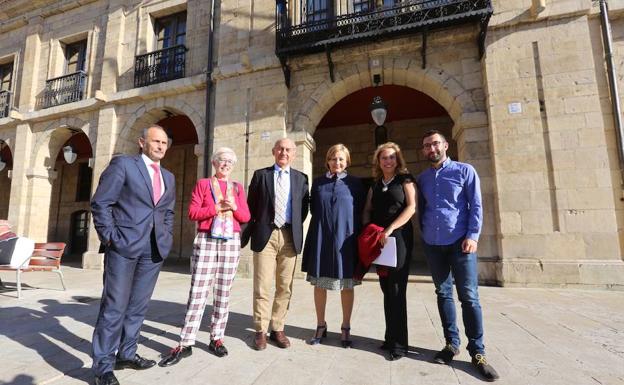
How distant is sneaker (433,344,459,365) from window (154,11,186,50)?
9.63m

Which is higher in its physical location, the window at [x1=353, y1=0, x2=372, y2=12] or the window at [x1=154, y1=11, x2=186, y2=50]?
the window at [x1=154, y1=11, x2=186, y2=50]

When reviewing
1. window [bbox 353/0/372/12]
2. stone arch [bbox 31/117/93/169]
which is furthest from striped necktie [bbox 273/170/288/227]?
stone arch [bbox 31/117/93/169]

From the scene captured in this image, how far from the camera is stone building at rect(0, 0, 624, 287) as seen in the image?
525cm

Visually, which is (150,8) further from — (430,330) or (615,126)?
(615,126)

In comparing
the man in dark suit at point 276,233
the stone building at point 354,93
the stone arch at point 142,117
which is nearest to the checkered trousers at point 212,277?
the man in dark suit at point 276,233

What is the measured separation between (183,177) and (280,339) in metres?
10.2

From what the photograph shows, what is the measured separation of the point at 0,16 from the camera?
11.2m

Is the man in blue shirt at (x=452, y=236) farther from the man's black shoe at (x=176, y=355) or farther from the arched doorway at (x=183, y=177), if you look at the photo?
the arched doorway at (x=183, y=177)

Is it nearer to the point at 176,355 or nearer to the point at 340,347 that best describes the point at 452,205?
the point at 340,347

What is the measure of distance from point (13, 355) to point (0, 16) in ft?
47.4

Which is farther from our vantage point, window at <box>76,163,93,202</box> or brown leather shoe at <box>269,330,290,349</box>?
window at <box>76,163,93,202</box>

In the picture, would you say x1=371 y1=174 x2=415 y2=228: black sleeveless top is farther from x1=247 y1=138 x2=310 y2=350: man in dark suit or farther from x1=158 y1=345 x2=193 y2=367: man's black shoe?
x1=158 y1=345 x2=193 y2=367: man's black shoe

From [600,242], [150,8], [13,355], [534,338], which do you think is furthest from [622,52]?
[150,8]

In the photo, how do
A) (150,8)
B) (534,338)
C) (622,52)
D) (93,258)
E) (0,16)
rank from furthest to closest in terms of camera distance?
(0,16)
(150,8)
(93,258)
(622,52)
(534,338)
